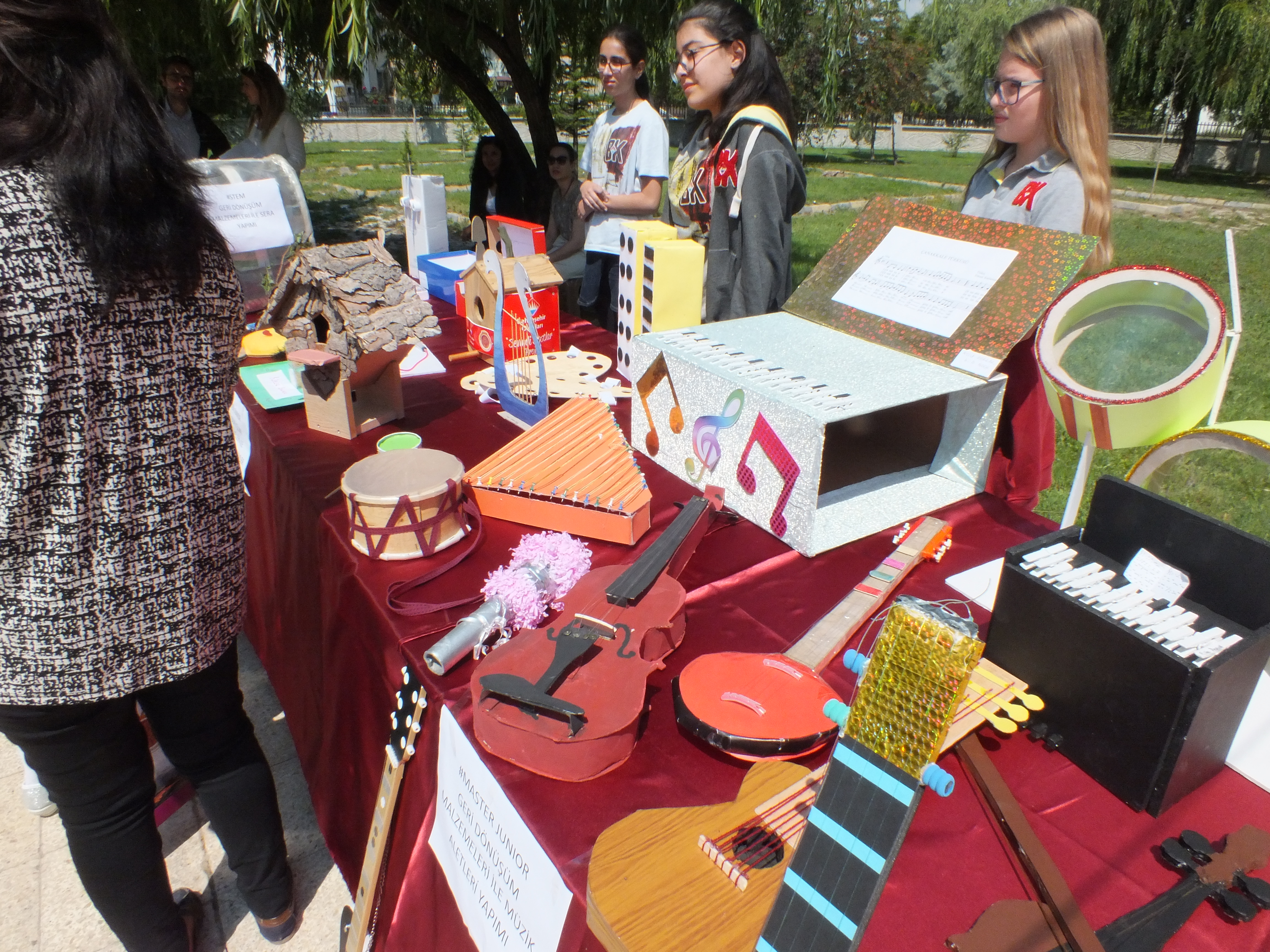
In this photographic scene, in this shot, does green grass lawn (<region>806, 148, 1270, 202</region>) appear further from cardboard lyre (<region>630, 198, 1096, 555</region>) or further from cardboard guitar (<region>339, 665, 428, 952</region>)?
cardboard guitar (<region>339, 665, 428, 952</region>)

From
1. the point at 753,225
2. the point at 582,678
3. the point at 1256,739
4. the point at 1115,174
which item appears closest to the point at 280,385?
the point at 753,225

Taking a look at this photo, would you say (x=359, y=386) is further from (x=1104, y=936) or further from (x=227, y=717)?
(x=1104, y=936)

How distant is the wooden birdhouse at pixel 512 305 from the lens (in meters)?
1.95

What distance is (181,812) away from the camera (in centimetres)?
189

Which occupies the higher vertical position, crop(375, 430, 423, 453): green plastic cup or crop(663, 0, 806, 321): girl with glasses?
crop(663, 0, 806, 321): girl with glasses

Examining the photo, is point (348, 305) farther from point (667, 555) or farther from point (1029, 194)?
point (1029, 194)

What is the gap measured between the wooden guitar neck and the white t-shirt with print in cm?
216

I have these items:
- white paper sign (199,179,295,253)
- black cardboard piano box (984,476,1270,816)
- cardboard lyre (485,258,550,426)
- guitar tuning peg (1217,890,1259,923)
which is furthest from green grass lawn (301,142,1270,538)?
white paper sign (199,179,295,253)

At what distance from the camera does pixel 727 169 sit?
2266 mm

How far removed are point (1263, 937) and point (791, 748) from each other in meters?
0.44

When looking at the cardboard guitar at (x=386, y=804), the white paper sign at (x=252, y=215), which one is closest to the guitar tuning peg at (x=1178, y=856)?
the cardboard guitar at (x=386, y=804)

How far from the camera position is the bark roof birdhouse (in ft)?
5.49

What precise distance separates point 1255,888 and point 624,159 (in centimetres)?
310

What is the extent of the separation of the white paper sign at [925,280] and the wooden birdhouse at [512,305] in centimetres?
79
